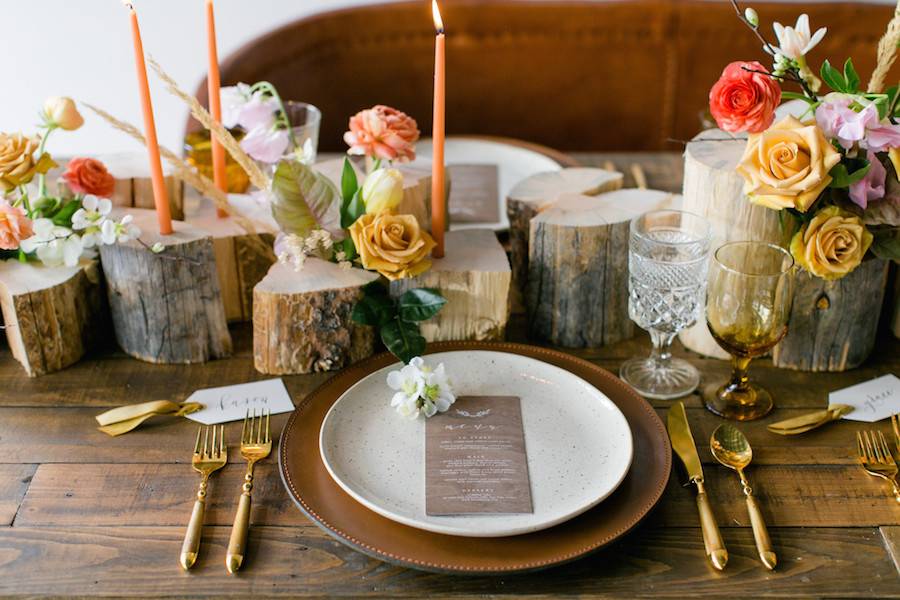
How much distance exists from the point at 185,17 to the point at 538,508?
7.46 feet

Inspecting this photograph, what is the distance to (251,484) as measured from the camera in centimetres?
108

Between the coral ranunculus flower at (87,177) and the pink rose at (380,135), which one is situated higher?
the pink rose at (380,135)

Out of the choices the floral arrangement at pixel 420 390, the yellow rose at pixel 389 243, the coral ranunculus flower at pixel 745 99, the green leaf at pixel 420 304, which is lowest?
the floral arrangement at pixel 420 390

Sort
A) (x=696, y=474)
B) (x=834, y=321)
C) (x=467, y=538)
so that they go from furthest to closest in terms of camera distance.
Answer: (x=834, y=321), (x=696, y=474), (x=467, y=538)

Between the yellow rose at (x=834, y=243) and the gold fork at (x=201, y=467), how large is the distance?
0.75 metres

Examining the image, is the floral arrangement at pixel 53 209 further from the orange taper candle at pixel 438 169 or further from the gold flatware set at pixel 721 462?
the gold flatware set at pixel 721 462

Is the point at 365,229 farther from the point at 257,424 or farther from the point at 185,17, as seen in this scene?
the point at 185,17

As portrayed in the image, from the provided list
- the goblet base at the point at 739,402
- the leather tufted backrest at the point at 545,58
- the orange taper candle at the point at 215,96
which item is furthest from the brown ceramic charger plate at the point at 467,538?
the leather tufted backrest at the point at 545,58

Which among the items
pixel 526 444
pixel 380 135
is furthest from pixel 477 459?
pixel 380 135

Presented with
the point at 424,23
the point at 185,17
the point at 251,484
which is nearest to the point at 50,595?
the point at 251,484

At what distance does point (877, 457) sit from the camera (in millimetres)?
1135

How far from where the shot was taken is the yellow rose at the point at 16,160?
1.24 meters

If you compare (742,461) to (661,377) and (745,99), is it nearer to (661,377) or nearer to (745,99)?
(661,377)

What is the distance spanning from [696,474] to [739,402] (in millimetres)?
188
